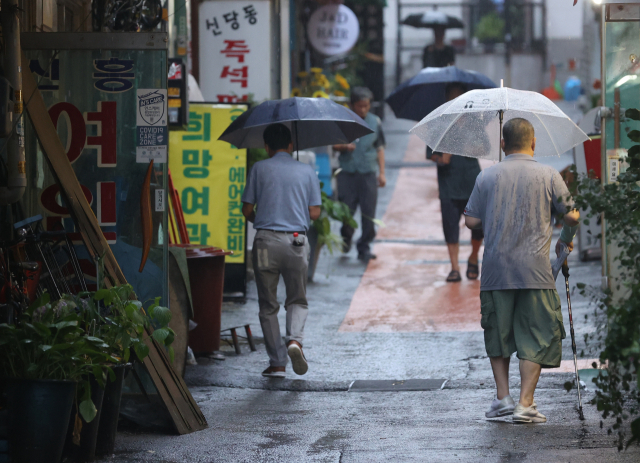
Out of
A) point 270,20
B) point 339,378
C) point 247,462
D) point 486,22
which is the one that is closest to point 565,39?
point 486,22

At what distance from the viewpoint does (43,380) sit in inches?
182

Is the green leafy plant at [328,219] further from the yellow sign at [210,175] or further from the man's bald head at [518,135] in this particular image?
the man's bald head at [518,135]

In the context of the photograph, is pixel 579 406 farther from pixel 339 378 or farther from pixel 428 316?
pixel 428 316

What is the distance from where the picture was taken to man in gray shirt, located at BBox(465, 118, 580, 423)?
5.71 metres

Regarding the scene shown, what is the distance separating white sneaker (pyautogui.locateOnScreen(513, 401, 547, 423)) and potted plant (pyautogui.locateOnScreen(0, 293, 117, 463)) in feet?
8.40

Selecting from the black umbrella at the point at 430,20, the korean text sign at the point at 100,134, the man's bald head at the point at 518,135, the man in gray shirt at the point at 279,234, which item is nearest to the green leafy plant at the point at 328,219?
the man in gray shirt at the point at 279,234

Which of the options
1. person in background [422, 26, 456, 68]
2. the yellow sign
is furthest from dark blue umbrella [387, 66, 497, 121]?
person in background [422, 26, 456, 68]

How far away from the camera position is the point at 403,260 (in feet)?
42.9

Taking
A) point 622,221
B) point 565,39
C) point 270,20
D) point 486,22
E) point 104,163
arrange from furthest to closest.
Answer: point 565,39 → point 486,22 → point 270,20 → point 104,163 → point 622,221

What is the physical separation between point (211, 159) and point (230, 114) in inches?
22.2

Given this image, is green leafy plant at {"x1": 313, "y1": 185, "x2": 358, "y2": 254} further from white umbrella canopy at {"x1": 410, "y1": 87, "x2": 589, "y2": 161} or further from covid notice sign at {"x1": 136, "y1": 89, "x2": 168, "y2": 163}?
covid notice sign at {"x1": 136, "y1": 89, "x2": 168, "y2": 163}

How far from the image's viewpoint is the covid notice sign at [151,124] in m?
6.12

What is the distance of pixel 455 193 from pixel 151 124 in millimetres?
5719

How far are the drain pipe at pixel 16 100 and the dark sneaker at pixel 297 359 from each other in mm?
2370
